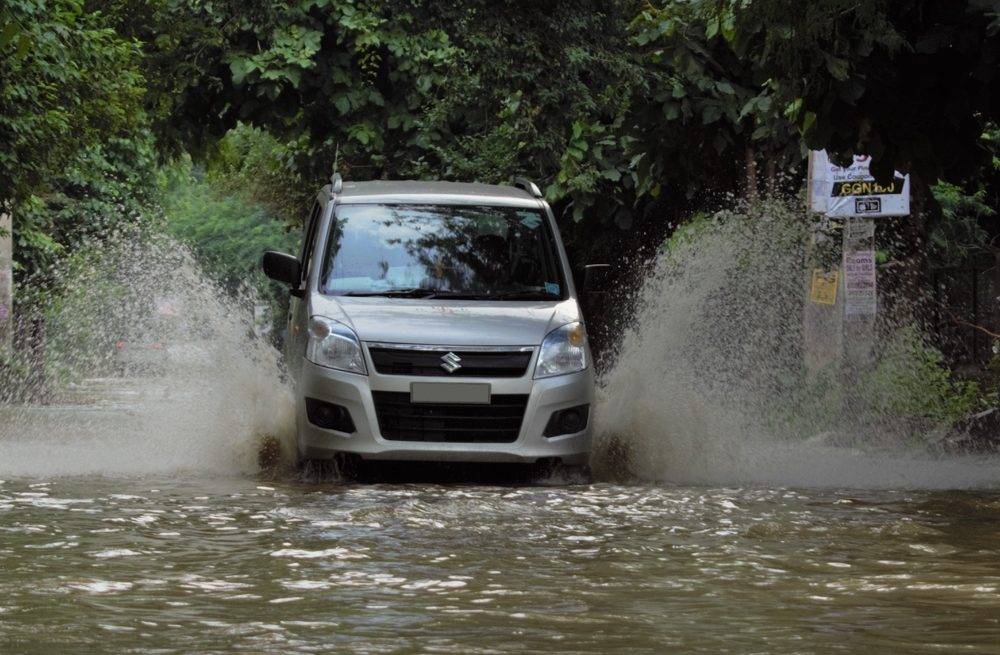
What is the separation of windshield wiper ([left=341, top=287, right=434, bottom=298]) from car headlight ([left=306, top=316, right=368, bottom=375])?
1.74 feet

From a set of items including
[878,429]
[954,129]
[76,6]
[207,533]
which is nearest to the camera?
[207,533]

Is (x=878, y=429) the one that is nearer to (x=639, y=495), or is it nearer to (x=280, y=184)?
(x=639, y=495)

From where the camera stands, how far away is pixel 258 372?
1292 centimetres

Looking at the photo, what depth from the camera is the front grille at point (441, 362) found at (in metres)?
11.1

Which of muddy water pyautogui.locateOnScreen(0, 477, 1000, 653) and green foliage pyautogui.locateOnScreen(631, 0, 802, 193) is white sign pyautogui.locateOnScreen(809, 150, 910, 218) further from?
muddy water pyautogui.locateOnScreen(0, 477, 1000, 653)

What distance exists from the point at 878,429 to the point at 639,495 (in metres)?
6.18

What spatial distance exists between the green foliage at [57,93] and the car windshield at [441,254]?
18.8ft

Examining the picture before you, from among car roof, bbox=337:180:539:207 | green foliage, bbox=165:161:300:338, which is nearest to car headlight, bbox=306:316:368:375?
car roof, bbox=337:180:539:207

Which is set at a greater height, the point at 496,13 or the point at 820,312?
the point at 496,13

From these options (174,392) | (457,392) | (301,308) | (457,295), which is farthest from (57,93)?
(457,392)

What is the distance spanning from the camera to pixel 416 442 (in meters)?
11.1

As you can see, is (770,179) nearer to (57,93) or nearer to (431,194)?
(57,93)

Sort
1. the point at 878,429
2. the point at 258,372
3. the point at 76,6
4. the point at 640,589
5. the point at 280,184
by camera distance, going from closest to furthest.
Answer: the point at 640,589, the point at 258,372, the point at 878,429, the point at 76,6, the point at 280,184

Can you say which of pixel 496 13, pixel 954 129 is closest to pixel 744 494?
pixel 954 129
